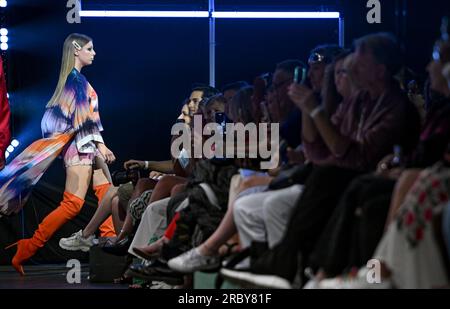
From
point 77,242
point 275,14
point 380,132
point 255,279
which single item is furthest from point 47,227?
point 380,132

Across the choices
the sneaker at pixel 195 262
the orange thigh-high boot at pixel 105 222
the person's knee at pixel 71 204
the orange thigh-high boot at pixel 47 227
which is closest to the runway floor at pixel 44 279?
the orange thigh-high boot at pixel 47 227

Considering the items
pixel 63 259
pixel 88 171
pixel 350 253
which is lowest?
pixel 63 259

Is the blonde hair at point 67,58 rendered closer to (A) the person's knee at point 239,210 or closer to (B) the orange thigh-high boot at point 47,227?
(B) the orange thigh-high boot at point 47,227

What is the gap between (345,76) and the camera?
167 inches

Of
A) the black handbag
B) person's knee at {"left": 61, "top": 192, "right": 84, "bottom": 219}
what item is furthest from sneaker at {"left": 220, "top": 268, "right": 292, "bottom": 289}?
person's knee at {"left": 61, "top": 192, "right": 84, "bottom": 219}

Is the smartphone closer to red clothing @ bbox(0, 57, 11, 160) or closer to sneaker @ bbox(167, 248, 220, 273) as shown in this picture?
sneaker @ bbox(167, 248, 220, 273)

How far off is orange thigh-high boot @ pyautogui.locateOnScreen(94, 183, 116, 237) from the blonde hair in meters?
0.74

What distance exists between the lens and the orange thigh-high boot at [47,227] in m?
8.24

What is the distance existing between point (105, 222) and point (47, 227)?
0.49m

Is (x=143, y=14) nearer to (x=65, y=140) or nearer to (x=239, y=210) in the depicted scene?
(x=65, y=140)

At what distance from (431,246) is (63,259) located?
21.2ft

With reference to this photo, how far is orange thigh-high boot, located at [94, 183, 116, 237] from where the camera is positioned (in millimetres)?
8586
